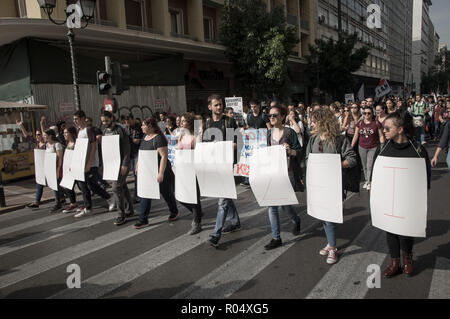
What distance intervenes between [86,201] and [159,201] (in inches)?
59.3

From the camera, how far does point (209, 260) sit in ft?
13.7

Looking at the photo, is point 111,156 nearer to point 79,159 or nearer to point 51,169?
point 79,159

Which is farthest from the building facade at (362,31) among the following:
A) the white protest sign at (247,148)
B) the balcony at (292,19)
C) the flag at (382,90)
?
the white protest sign at (247,148)

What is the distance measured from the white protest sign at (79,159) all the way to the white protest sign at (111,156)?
620mm

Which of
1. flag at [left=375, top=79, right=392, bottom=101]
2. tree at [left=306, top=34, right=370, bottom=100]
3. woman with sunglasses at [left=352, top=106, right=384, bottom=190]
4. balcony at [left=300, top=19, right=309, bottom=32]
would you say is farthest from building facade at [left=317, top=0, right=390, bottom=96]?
woman with sunglasses at [left=352, top=106, right=384, bottom=190]

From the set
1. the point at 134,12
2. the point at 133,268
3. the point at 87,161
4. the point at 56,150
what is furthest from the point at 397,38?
the point at 133,268

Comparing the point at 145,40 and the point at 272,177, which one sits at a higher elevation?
the point at 145,40

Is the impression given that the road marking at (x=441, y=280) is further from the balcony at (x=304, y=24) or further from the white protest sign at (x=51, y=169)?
the balcony at (x=304, y=24)

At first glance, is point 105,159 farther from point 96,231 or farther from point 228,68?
point 228,68

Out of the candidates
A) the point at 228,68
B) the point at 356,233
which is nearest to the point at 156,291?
the point at 356,233

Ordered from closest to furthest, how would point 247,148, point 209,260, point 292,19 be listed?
point 209,260 → point 247,148 → point 292,19

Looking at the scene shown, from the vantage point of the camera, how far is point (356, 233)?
4844 mm

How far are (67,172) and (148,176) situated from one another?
7.42 ft

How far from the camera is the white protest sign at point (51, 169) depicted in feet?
22.7
